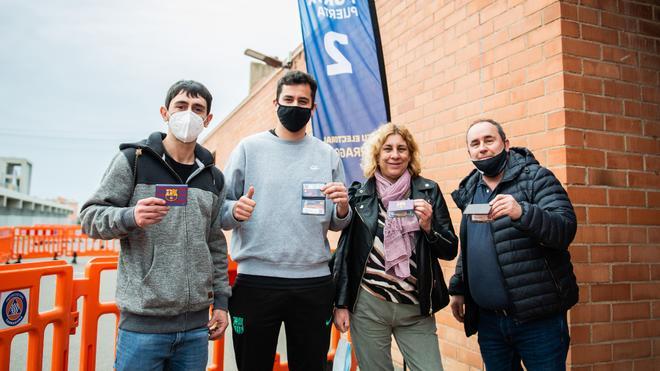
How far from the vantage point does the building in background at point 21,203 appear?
37166 millimetres

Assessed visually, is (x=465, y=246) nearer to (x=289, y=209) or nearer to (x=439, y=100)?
(x=289, y=209)

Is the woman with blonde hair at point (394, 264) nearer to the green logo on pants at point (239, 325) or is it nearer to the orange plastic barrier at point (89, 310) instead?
the green logo on pants at point (239, 325)

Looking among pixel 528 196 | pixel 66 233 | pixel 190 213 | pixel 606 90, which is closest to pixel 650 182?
pixel 606 90

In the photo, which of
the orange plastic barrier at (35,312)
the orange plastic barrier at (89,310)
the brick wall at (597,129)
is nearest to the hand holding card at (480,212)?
the brick wall at (597,129)

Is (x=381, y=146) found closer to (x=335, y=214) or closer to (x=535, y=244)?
(x=335, y=214)

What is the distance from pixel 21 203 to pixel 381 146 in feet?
170

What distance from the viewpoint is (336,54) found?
336 centimetres

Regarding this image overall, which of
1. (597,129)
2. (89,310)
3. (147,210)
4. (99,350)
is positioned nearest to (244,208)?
(147,210)

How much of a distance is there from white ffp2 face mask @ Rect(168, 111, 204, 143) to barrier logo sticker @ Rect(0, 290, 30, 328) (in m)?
1.58

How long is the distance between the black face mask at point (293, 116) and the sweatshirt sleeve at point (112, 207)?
889 mm

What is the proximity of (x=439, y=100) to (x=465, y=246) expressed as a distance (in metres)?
1.78

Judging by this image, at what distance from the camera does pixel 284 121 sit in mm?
2418

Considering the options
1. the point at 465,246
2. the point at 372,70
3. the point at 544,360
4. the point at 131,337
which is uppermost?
the point at 372,70

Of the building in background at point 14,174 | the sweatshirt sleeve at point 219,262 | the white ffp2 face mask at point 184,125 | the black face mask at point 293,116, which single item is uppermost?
the building in background at point 14,174
